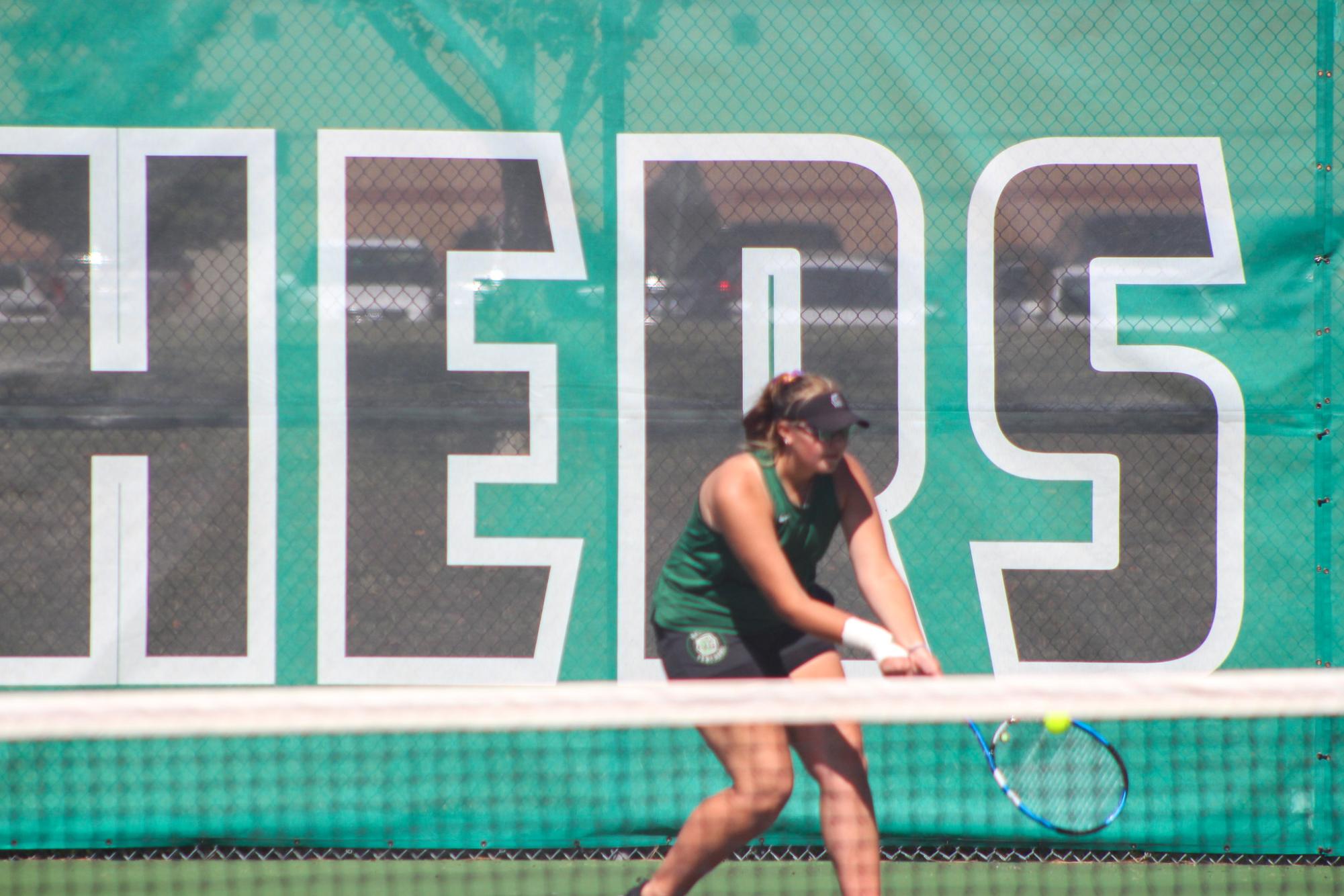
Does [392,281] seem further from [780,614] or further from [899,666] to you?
[899,666]

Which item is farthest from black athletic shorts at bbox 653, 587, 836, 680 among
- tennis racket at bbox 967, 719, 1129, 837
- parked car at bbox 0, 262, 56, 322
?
parked car at bbox 0, 262, 56, 322

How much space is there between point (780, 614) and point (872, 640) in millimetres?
195

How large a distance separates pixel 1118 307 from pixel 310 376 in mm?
2361

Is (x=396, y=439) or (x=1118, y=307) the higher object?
(x=1118, y=307)

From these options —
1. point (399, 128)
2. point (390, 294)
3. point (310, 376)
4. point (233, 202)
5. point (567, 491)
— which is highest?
point (399, 128)

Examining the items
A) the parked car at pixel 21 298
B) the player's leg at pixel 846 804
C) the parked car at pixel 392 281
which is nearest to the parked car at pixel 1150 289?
the player's leg at pixel 846 804

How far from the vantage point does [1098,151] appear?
363 centimetres

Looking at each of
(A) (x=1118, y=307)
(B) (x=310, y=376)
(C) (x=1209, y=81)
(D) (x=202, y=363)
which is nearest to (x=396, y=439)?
(B) (x=310, y=376)

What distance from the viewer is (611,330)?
3.63 meters

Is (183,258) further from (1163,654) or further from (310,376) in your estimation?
(1163,654)

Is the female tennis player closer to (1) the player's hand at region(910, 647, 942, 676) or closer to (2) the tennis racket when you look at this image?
(1) the player's hand at region(910, 647, 942, 676)

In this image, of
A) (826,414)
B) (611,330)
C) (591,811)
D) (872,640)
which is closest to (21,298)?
(611,330)

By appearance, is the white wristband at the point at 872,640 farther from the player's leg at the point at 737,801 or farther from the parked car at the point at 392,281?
the parked car at the point at 392,281

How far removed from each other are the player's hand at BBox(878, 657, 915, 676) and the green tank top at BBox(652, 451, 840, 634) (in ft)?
1.18
